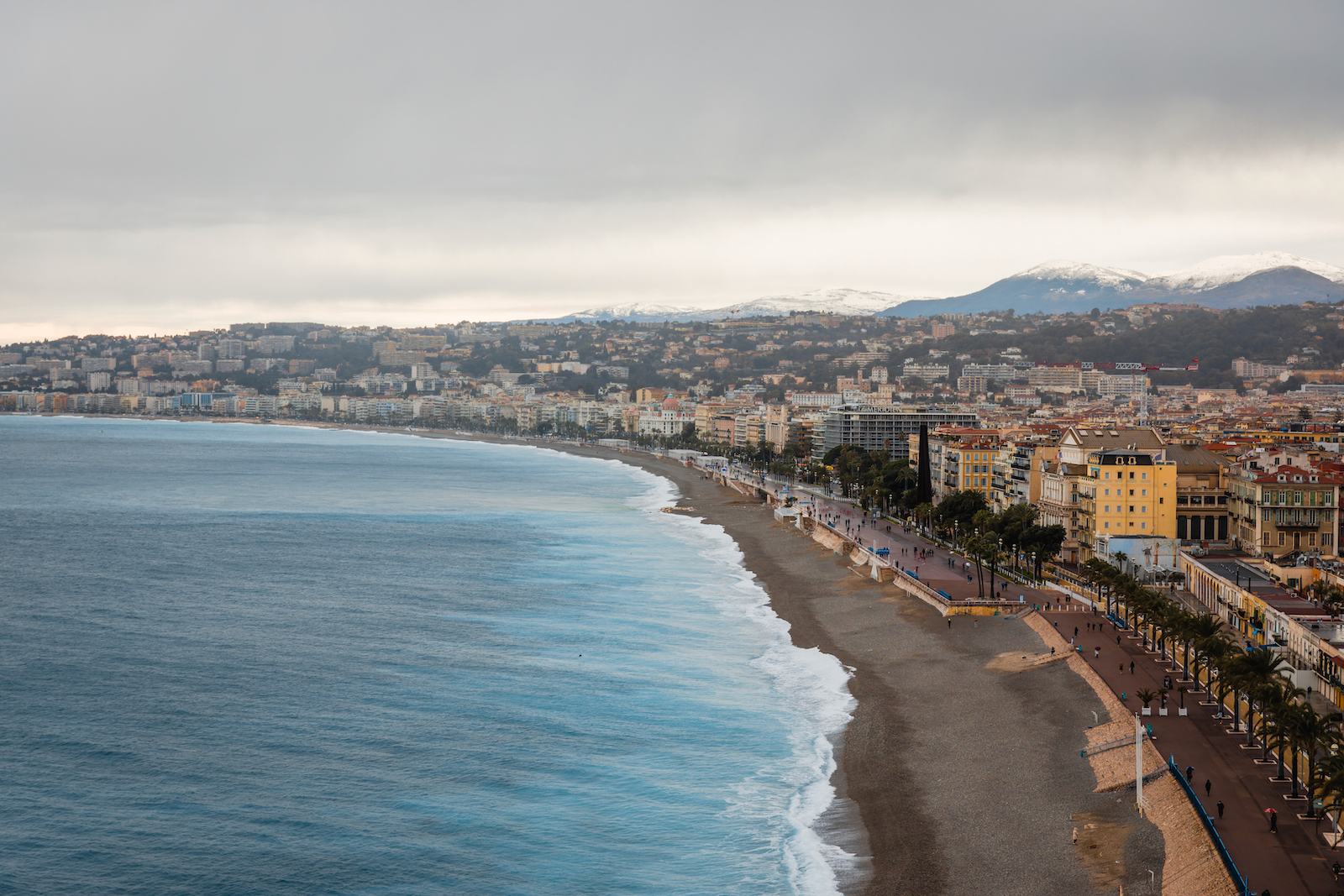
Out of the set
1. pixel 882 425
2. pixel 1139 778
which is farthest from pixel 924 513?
pixel 882 425

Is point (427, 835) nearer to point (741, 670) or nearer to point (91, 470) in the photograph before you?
point (741, 670)

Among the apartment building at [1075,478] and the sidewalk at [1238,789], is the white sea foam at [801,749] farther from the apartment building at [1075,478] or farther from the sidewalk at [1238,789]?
Result: the apartment building at [1075,478]

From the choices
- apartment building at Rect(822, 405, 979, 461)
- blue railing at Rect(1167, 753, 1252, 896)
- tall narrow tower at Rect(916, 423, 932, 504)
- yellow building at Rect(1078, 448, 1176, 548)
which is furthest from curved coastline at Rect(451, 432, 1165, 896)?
apartment building at Rect(822, 405, 979, 461)

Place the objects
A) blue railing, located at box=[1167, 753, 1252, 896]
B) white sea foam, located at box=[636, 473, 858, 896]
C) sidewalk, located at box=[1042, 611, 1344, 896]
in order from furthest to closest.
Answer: white sea foam, located at box=[636, 473, 858, 896], sidewalk, located at box=[1042, 611, 1344, 896], blue railing, located at box=[1167, 753, 1252, 896]

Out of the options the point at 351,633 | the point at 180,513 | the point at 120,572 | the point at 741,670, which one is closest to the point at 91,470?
the point at 180,513

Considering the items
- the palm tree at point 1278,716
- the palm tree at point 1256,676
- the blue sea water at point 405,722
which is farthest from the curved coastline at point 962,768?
the palm tree at point 1256,676

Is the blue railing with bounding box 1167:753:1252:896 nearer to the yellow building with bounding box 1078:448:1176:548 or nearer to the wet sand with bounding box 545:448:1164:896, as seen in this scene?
the wet sand with bounding box 545:448:1164:896

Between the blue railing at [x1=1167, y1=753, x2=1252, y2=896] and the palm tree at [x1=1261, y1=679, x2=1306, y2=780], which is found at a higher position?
the palm tree at [x1=1261, y1=679, x2=1306, y2=780]
